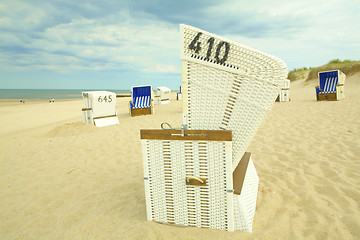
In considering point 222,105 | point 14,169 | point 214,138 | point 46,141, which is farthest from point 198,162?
point 46,141

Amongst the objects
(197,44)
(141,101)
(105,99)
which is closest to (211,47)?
(197,44)

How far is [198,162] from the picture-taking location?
1.89m

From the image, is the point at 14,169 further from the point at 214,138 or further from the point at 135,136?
the point at 214,138

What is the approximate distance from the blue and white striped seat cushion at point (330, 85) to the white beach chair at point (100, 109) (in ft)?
32.3

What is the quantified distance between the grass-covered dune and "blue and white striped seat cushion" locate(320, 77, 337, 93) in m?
10.6

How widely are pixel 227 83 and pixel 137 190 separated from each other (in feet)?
6.31

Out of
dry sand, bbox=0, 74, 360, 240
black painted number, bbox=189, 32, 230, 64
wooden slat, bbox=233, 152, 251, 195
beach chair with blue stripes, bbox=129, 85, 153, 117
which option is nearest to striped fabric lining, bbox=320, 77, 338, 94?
dry sand, bbox=0, 74, 360, 240

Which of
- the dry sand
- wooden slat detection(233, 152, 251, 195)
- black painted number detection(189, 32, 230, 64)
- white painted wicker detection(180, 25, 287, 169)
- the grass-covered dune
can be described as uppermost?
the grass-covered dune

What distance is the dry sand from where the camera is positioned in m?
2.01

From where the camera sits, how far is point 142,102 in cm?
1044

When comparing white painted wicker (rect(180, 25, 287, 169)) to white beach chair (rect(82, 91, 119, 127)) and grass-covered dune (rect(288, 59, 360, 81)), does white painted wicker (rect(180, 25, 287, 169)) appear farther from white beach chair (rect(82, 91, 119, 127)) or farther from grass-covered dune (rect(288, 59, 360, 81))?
grass-covered dune (rect(288, 59, 360, 81))

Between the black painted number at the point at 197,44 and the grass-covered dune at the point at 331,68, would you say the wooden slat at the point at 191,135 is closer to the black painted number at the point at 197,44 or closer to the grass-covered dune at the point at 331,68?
the black painted number at the point at 197,44

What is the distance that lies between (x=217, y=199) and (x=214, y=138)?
0.54 m

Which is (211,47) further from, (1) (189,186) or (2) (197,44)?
(1) (189,186)
